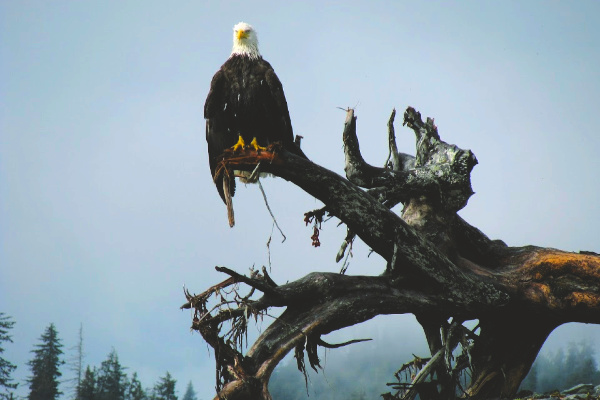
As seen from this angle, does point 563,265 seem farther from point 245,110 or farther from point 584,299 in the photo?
point 245,110

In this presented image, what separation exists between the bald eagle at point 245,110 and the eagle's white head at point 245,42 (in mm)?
261

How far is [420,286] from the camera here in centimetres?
661

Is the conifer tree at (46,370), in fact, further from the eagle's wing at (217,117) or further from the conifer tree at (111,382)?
the eagle's wing at (217,117)

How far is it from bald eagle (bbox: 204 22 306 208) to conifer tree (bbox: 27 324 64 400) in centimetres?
1112

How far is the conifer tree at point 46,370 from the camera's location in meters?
15.5

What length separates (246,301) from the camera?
5.48 m

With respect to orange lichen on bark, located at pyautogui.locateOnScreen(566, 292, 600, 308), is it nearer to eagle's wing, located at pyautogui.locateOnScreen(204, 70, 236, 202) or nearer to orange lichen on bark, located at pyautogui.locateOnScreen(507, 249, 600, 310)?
orange lichen on bark, located at pyautogui.locateOnScreen(507, 249, 600, 310)

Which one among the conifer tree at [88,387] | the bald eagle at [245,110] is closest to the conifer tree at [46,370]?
the conifer tree at [88,387]

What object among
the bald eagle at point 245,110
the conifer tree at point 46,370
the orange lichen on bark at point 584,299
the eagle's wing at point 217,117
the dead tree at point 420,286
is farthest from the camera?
the conifer tree at point 46,370

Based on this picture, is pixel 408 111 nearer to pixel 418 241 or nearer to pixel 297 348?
pixel 418 241

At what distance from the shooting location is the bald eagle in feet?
22.3

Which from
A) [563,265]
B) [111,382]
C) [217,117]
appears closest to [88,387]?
[111,382]

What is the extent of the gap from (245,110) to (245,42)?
1.17 meters

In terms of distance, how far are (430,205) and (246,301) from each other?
3262 millimetres
